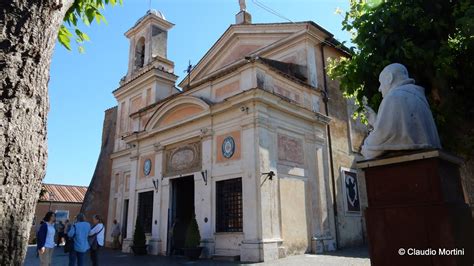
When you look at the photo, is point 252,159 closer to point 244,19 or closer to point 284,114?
point 284,114

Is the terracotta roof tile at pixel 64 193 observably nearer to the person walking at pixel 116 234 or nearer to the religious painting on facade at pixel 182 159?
the person walking at pixel 116 234

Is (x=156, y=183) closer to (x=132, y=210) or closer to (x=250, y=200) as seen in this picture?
(x=132, y=210)

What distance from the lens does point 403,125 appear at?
14.0 ft

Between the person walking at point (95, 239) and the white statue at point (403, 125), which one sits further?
the person walking at point (95, 239)

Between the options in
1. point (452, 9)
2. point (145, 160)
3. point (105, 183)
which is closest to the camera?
point (452, 9)

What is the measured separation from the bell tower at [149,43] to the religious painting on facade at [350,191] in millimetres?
11086

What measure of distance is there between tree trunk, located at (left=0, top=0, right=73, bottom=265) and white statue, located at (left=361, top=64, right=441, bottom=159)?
3812 millimetres

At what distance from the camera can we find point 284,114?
1310 cm

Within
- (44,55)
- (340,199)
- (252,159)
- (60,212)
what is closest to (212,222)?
(252,159)

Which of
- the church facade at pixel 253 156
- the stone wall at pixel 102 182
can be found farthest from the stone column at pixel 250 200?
the stone wall at pixel 102 182

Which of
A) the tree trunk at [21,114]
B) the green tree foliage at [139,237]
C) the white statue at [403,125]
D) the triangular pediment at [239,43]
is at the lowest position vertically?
the green tree foliage at [139,237]

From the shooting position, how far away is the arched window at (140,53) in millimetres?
21312

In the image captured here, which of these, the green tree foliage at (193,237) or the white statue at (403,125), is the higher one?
the white statue at (403,125)

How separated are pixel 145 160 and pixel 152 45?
23.3ft
